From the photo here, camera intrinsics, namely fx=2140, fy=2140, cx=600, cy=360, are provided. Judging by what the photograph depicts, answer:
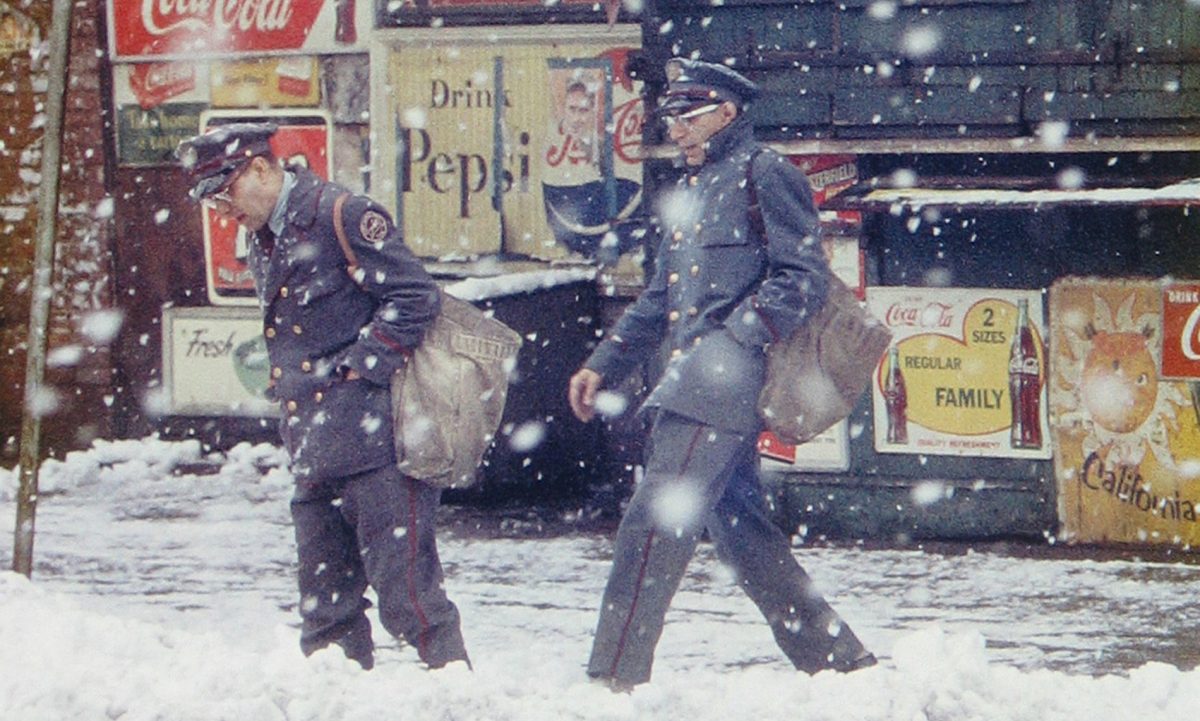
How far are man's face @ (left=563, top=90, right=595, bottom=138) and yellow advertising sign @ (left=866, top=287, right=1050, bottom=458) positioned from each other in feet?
9.55

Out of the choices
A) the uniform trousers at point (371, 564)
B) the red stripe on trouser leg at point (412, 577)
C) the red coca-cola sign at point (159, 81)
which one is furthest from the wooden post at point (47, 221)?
the red coca-cola sign at point (159, 81)

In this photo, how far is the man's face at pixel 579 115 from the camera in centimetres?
1250

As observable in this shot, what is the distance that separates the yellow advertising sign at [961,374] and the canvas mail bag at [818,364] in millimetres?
3955

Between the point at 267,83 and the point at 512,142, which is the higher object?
the point at 267,83

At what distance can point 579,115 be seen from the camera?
12531 mm

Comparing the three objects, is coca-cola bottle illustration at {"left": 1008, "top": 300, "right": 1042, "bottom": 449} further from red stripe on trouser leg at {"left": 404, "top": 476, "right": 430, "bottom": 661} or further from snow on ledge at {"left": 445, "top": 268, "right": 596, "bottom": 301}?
red stripe on trouser leg at {"left": 404, "top": 476, "right": 430, "bottom": 661}

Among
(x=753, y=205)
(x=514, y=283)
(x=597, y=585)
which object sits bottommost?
(x=597, y=585)

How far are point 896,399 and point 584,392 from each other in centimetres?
427

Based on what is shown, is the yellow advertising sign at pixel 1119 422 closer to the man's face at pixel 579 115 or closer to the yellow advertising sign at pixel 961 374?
the yellow advertising sign at pixel 961 374

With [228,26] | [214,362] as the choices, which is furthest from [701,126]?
[214,362]

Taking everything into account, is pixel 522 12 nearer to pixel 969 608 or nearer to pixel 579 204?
pixel 579 204

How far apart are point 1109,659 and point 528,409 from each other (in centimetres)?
464

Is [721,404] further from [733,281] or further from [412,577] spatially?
[412,577]

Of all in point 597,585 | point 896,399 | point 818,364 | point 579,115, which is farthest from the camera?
point 579,115
